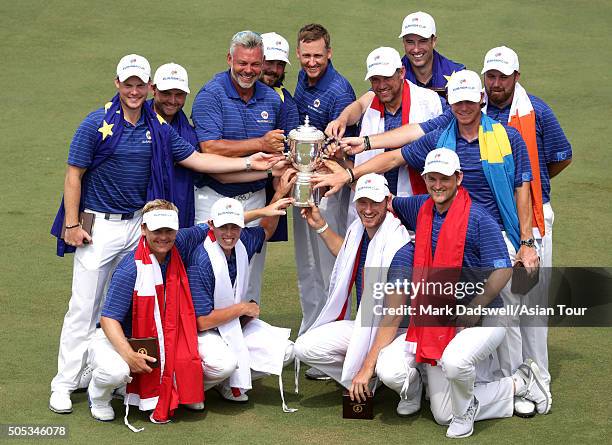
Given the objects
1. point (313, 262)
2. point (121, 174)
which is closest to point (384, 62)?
point (313, 262)

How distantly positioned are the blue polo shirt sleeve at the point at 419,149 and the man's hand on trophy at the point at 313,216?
0.72 m

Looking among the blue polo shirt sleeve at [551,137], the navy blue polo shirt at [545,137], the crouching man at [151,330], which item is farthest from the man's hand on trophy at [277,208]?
the blue polo shirt sleeve at [551,137]

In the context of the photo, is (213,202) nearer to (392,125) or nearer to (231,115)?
(231,115)

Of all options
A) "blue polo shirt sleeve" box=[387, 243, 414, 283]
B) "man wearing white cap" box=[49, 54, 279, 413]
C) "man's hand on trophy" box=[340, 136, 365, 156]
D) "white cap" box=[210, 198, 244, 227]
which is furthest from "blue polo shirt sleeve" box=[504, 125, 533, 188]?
"man wearing white cap" box=[49, 54, 279, 413]

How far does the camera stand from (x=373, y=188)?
8344 mm

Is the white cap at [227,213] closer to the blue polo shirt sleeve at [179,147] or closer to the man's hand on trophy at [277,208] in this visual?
the man's hand on trophy at [277,208]

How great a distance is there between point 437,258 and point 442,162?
2.04 feet

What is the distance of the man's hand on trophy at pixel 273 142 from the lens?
899 cm

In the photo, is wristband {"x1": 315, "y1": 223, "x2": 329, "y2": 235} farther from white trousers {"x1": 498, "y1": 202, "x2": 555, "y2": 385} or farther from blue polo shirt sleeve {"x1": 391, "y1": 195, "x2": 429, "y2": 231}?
white trousers {"x1": 498, "y1": 202, "x2": 555, "y2": 385}

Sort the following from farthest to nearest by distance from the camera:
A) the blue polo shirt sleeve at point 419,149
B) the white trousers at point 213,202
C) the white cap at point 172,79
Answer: the white trousers at point 213,202
the white cap at point 172,79
the blue polo shirt sleeve at point 419,149

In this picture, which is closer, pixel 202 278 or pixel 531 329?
pixel 202 278

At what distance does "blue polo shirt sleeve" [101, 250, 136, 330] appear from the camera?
26.5 feet

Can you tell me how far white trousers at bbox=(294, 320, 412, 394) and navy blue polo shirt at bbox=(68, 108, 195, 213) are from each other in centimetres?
147

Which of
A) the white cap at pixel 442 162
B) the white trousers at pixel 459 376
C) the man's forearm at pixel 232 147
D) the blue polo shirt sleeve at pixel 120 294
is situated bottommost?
the white trousers at pixel 459 376
